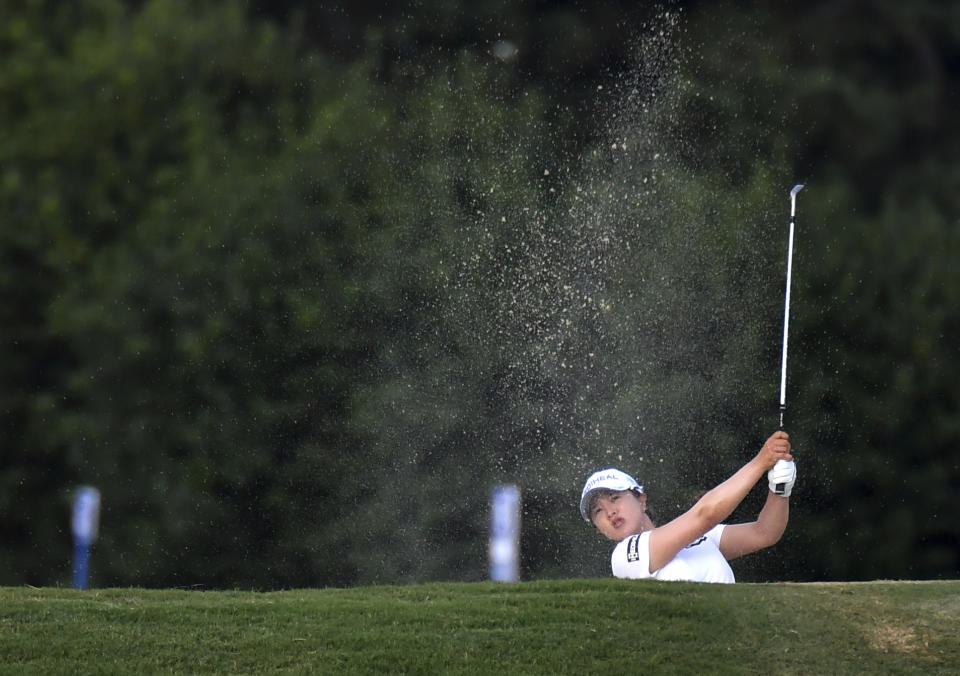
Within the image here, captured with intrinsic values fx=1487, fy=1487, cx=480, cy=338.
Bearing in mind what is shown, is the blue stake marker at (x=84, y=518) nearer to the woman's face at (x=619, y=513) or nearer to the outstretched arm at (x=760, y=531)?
the woman's face at (x=619, y=513)

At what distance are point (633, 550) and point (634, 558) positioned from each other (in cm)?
3

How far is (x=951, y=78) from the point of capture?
10320 mm

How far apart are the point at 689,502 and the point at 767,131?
8.10 feet

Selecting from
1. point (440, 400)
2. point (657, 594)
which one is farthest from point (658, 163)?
point (657, 594)

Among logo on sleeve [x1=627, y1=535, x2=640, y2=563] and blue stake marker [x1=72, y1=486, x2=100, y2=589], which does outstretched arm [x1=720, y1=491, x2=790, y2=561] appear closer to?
logo on sleeve [x1=627, y1=535, x2=640, y2=563]

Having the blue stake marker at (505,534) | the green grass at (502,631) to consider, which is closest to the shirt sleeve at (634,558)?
the green grass at (502,631)

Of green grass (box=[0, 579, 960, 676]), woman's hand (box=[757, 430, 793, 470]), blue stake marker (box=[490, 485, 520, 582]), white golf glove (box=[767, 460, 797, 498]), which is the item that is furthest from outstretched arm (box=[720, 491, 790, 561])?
blue stake marker (box=[490, 485, 520, 582])

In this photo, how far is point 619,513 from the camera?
483 centimetres

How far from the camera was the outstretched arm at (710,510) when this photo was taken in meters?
4.34

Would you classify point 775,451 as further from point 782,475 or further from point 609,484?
point 609,484

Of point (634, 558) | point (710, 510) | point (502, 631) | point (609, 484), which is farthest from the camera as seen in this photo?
point (609, 484)

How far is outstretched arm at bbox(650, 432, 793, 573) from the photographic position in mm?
4340

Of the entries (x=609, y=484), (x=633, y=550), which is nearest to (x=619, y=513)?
(x=609, y=484)

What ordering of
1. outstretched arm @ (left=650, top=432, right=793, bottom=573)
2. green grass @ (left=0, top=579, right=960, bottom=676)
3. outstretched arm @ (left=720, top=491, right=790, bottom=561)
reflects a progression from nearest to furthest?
green grass @ (left=0, top=579, right=960, bottom=676) < outstretched arm @ (left=650, top=432, right=793, bottom=573) < outstretched arm @ (left=720, top=491, right=790, bottom=561)
